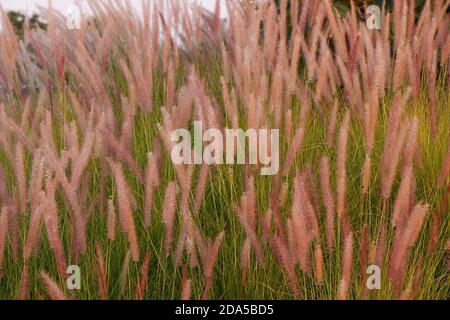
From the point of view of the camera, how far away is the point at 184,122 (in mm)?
2629

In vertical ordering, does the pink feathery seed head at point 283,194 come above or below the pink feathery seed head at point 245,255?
above

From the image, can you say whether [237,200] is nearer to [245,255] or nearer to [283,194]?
[283,194]

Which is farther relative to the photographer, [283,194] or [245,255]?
[283,194]

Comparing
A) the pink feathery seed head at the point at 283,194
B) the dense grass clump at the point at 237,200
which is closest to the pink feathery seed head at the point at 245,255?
the dense grass clump at the point at 237,200

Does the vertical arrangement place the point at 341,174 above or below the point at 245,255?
above

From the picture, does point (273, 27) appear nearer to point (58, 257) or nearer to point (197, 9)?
point (197, 9)

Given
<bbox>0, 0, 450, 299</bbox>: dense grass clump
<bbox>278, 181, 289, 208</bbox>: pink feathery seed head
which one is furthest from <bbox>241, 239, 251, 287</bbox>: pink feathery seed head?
<bbox>278, 181, 289, 208</bbox>: pink feathery seed head

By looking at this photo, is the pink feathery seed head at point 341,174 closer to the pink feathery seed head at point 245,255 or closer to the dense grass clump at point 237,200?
the dense grass clump at point 237,200

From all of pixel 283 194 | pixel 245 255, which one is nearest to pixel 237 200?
pixel 283 194

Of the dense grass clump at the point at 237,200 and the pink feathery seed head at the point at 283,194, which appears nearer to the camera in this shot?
the dense grass clump at the point at 237,200

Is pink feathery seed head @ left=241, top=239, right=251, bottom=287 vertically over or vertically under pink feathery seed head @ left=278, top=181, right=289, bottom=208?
under

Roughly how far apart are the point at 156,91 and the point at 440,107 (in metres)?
1.26

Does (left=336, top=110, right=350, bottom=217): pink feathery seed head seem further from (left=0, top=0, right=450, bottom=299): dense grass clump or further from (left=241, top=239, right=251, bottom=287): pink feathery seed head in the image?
(left=241, top=239, right=251, bottom=287): pink feathery seed head
